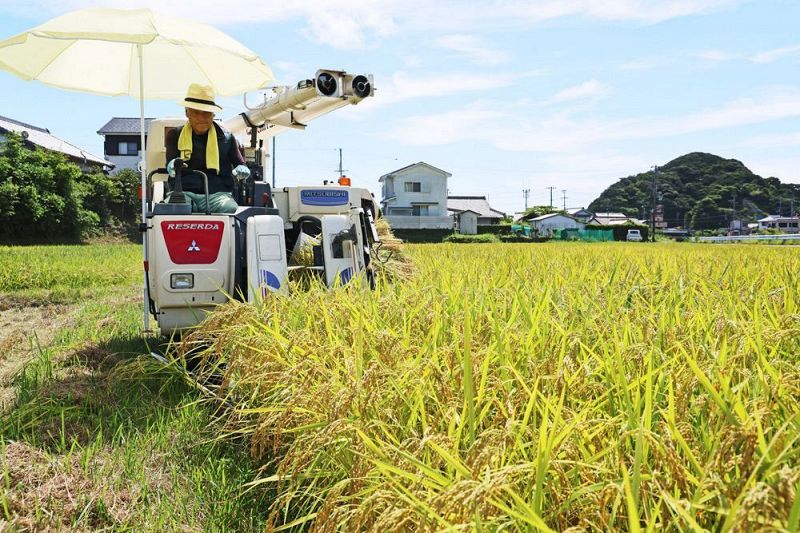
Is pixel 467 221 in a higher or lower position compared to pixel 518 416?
higher

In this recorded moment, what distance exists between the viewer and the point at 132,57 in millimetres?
6000

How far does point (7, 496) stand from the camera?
8.47ft

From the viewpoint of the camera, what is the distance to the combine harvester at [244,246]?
432 centimetres

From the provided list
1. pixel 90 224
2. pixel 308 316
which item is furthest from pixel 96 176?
pixel 308 316

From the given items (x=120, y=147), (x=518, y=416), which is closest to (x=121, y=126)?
(x=120, y=147)

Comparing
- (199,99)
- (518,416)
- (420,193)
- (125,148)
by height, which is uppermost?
(125,148)

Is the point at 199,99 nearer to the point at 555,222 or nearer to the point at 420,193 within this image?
the point at 420,193

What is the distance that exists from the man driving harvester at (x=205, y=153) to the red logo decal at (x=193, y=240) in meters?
0.56

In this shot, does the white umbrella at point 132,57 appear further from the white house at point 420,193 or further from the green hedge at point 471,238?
the white house at point 420,193

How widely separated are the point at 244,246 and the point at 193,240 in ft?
1.30

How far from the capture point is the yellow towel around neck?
518cm

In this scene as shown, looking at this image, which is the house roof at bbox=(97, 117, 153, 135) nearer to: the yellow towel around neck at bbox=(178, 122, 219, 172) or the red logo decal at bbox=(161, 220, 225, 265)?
the yellow towel around neck at bbox=(178, 122, 219, 172)

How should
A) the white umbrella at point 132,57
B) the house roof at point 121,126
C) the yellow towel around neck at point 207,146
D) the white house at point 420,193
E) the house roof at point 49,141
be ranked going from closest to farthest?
1. the white umbrella at point 132,57
2. the yellow towel around neck at point 207,146
3. the house roof at point 49,141
4. the house roof at point 121,126
5. the white house at point 420,193

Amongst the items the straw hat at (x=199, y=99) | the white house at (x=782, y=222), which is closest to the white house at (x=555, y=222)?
the white house at (x=782, y=222)
